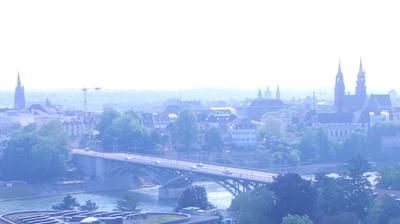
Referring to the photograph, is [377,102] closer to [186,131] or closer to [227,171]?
[186,131]

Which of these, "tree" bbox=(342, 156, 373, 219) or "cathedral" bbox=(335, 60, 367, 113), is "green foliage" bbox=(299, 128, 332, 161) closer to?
"cathedral" bbox=(335, 60, 367, 113)

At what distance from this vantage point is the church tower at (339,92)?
53666 mm

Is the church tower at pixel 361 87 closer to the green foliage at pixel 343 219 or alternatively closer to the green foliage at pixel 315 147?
the green foliage at pixel 315 147

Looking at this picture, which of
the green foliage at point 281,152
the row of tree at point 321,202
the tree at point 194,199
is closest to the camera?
the row of tree at point 321,202

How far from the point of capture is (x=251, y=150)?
147 ft

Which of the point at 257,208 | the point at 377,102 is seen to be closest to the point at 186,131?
the point at 377,102

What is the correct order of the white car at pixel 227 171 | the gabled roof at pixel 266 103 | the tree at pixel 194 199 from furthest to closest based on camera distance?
the gabled roof at pixel 266 103
the white car at pixel 227 171
the tree at pixel 194 199

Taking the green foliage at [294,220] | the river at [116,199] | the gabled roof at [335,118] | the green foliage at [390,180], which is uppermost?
the gabled roof at [335,118]

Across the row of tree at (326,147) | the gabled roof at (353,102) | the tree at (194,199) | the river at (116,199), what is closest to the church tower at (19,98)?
the gabled roof at (353,102)

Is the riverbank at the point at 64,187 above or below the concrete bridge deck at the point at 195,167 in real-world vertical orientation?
below

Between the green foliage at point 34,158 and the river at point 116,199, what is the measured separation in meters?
2.13

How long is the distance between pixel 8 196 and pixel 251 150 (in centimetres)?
1391

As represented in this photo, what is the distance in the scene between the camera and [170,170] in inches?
1341

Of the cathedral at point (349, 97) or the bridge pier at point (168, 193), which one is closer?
the bridge pier at point (168, 193)
